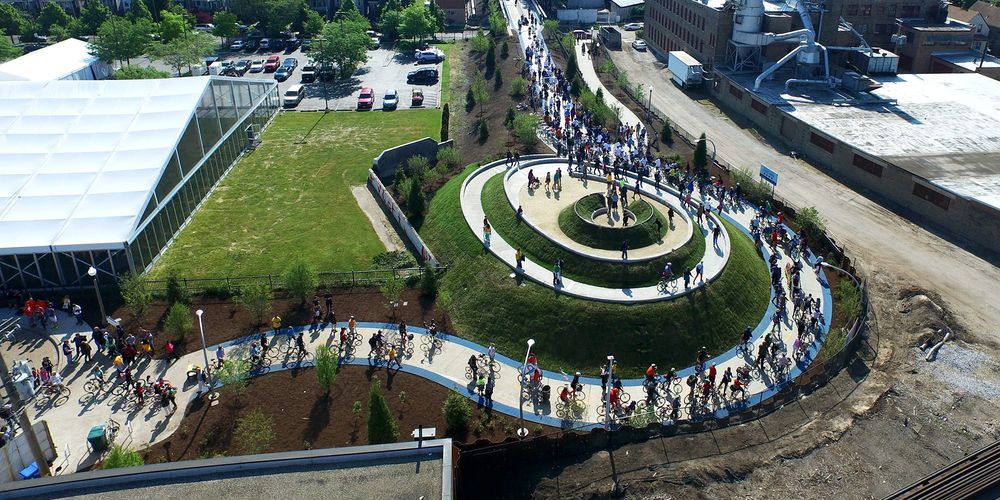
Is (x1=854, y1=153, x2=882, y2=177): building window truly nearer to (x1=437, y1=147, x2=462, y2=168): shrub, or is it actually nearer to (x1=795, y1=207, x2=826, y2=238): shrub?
(x1=795, y1=207, x2=826, y2=238): shrub

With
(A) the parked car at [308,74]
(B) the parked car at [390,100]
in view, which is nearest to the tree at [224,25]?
(A) the parked car at [308,74]

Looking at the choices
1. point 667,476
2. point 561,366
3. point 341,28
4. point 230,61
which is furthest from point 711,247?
point 230,61

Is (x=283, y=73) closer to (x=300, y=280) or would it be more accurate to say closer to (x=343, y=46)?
(x=343, y=46)

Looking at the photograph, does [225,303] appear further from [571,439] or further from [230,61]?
[230,61]

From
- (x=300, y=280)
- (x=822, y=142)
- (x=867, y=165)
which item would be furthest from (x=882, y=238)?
(x=300, y=280)

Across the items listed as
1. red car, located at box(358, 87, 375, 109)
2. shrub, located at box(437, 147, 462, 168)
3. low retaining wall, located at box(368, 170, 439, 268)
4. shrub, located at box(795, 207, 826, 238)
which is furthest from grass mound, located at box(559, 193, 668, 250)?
red car, located at box(358, 87, 375, 109)

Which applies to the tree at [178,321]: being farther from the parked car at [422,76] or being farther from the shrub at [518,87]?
the parked car at [422,76]
